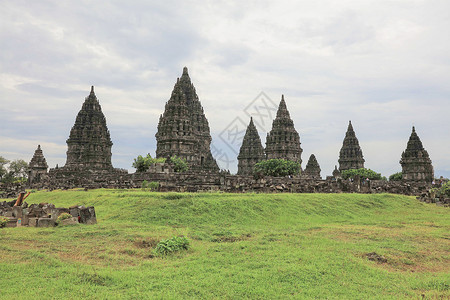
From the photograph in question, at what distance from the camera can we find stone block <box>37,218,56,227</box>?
14.4 metres

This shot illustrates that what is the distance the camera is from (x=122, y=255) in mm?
9734

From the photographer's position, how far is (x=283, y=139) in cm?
6619

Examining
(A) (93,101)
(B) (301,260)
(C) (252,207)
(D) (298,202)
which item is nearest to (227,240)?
(B) (301,260)

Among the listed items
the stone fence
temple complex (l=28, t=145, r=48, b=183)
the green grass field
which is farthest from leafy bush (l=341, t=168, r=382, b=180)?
temple complex (l=28, t=145, r=48, b=183)

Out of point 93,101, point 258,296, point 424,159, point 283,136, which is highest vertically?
point 93,101

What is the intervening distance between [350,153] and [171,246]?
70408mm

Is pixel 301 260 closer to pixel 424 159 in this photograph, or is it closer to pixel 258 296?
pixel 258 296

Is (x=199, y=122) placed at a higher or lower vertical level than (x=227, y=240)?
higher

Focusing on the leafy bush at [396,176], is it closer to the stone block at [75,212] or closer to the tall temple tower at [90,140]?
the tall temple tower at [90,140]

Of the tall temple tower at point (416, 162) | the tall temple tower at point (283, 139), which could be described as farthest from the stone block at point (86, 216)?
the tall temple tower at point (416, 162)

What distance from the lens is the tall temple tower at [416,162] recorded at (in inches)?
2196

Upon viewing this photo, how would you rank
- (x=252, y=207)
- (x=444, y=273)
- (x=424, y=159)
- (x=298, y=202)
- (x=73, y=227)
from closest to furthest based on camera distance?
(x=444, y=273) < (x=73, y=227) < (x=252, y=207) < (x=298, y=202) < (x=424, y=159)

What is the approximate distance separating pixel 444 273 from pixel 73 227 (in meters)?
13.1

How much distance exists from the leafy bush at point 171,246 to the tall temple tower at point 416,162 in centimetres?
5578
